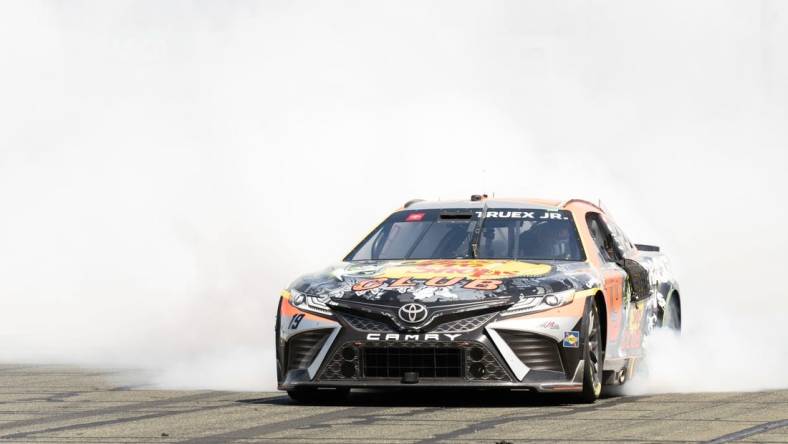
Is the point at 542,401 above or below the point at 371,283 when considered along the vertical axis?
below

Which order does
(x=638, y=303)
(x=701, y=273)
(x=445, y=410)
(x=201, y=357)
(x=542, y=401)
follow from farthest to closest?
(x=701, y=273), (x=201, y=357), (x=638, y=303), (x=542, y=401), (x=445, y=410)

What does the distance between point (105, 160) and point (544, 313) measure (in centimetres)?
2296

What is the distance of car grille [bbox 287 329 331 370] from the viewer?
34.9 feet

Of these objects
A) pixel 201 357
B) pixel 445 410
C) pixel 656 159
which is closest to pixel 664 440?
pixel 445 410

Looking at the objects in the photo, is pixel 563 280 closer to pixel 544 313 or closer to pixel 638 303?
pixel 544 313

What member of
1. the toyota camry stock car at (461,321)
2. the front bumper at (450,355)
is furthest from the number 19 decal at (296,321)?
the front bumper at (450,355)

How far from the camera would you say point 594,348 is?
10.9m

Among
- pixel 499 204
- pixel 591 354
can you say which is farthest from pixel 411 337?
pixel 499 204

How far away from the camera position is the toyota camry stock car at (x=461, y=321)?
34.2 ft

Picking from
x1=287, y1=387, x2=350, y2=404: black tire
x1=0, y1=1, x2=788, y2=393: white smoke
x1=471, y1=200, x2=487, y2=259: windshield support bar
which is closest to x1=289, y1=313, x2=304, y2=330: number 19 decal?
x1=287, y1=387, x2=350, y2=404: black tire

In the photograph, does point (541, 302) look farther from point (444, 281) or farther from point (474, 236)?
point (474, 236)

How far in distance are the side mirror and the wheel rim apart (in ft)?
4.29

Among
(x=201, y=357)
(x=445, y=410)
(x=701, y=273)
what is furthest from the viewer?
(x=701, y=273)

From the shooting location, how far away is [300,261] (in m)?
21.2
